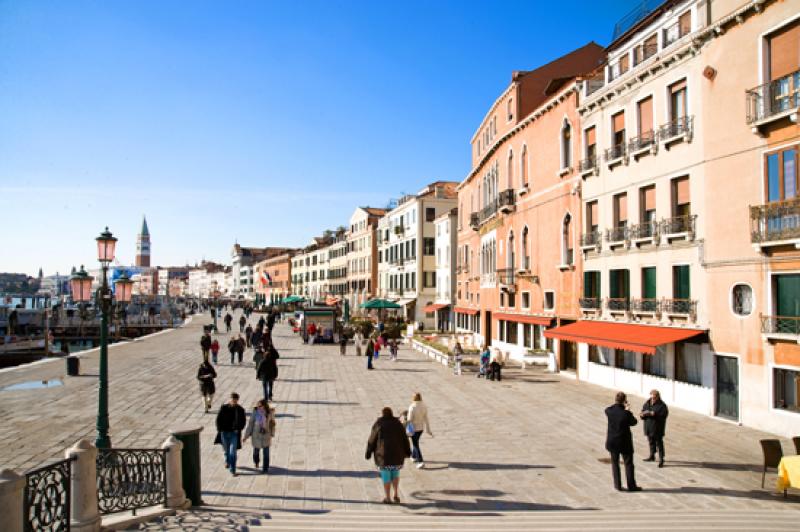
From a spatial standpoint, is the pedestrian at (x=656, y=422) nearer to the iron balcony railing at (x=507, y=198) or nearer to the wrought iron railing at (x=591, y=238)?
the wrought iron railing at (x=591, y=238)

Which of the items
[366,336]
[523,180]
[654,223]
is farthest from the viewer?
[366,336]

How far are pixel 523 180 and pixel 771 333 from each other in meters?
18.1

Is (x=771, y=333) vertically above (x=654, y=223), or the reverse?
(x=654, y=223)

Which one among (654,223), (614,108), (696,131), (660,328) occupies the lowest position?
(660,328)

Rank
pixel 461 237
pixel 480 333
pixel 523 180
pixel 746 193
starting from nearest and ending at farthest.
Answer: pixel 746 193 < pixel 523 180 < pixel 480 333 < pixel 461 237

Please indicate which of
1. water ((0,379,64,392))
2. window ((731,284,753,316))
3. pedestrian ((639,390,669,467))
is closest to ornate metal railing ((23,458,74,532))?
pedestrian ((639,390,669,467))

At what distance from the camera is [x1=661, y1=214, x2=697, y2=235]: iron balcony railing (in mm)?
17922

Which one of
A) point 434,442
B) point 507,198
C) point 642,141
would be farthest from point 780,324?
point 507,198

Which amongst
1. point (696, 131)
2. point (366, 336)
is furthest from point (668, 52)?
point (366, 336)

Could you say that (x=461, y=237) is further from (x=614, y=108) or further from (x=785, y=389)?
(x=785, y=389)

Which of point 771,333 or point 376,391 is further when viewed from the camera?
point 376,391

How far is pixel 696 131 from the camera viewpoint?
17828mm

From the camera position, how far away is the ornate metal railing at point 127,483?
859 cm

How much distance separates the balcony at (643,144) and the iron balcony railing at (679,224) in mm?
2563
